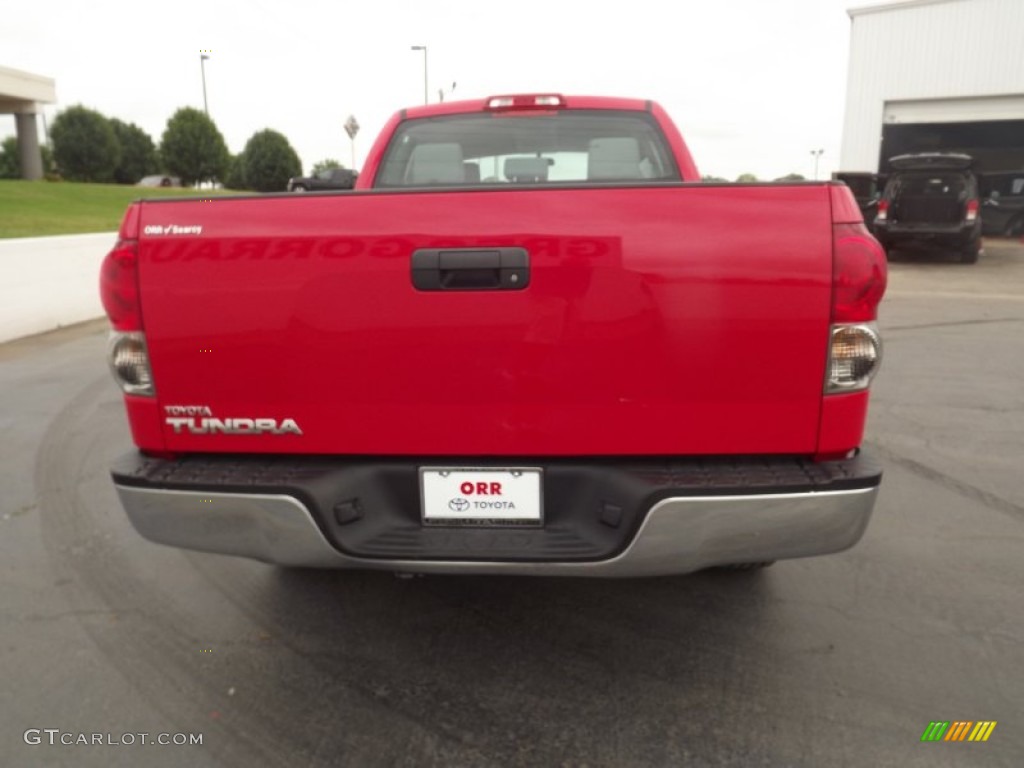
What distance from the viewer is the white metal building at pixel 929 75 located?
2306cm

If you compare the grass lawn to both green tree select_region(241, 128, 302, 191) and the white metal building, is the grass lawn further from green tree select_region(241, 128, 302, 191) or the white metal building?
the white metal building

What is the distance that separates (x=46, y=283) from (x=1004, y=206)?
24.6 m

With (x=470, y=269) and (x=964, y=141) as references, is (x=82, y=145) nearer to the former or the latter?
(x=964, y=141)

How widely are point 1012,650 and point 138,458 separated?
2982 millimetres

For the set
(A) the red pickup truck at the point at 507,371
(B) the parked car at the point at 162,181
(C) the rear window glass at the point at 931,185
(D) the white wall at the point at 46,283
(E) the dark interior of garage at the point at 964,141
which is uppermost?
(E) the dark interior of garage at the point at 964,141

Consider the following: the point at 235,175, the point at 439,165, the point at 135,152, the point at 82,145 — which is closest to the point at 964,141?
the point at 439,165

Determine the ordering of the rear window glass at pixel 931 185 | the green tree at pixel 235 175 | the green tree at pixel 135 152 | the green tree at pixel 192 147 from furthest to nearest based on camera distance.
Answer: the green tree at pixel 135 152
the green tree at pixel 235 175
the green tree at pixel 192 147
the rear window glass at pixel 931 185

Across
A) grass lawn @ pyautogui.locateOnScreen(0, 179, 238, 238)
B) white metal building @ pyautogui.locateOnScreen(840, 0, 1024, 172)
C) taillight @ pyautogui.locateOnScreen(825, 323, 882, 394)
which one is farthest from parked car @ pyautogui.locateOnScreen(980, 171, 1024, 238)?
taillight @ pyautogui.locateOnScreen(825, 323, 882, 394)

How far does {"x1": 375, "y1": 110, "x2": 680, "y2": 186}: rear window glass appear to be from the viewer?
395 cm

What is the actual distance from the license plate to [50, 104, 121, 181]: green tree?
55.4 metres

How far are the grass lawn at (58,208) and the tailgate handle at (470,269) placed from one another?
44.6ft

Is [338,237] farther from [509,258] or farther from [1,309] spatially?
[1,309]

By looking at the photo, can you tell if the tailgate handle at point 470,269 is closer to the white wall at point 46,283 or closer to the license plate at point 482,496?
the license plate at point 482,496

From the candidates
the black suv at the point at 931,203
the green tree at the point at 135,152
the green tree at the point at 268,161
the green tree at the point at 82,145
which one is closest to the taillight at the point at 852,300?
the black suv at the point at 931,203
